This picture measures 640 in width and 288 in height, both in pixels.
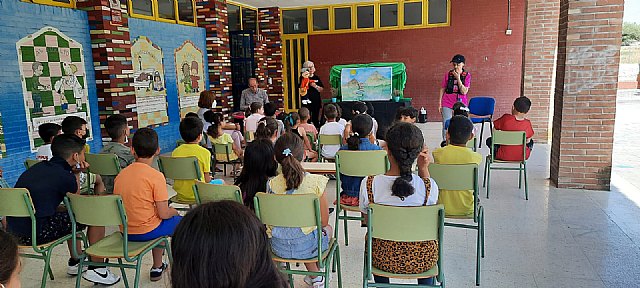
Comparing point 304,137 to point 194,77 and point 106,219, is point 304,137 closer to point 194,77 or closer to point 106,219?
point 106,219

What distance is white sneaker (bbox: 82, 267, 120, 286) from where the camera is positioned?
3205 millimetres

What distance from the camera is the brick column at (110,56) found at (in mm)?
6277

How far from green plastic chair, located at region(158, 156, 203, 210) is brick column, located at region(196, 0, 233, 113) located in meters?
5.64

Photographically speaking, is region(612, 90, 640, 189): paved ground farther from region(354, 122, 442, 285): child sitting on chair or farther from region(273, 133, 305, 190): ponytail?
region(273, 133, 305, 190): ponytail

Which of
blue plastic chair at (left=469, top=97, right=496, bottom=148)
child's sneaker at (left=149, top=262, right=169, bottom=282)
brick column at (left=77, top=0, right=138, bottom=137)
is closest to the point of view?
child's sneaker at (left=149, top=262, right=169, bottom=282)

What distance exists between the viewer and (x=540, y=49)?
780cm

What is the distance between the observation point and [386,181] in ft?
8.21

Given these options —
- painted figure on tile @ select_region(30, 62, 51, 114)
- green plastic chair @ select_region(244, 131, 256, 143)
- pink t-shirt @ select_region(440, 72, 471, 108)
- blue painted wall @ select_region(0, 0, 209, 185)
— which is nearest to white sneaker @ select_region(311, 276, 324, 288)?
green plastic chair @ select_region(244, 131, 256, 143)

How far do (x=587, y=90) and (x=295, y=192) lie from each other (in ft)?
13.4

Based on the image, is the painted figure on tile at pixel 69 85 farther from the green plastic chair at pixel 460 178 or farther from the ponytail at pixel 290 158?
the green plastic chair at pixel 460 178

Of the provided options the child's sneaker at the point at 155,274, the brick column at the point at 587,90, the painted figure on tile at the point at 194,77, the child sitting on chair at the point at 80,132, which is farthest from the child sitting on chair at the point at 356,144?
the painted figure on tile at the point at 194,77

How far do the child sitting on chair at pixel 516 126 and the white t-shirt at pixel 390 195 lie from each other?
295 cm

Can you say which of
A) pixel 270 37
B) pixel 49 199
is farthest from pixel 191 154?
pixel 270 37

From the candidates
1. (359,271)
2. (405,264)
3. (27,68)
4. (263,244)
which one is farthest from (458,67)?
(263,244)
